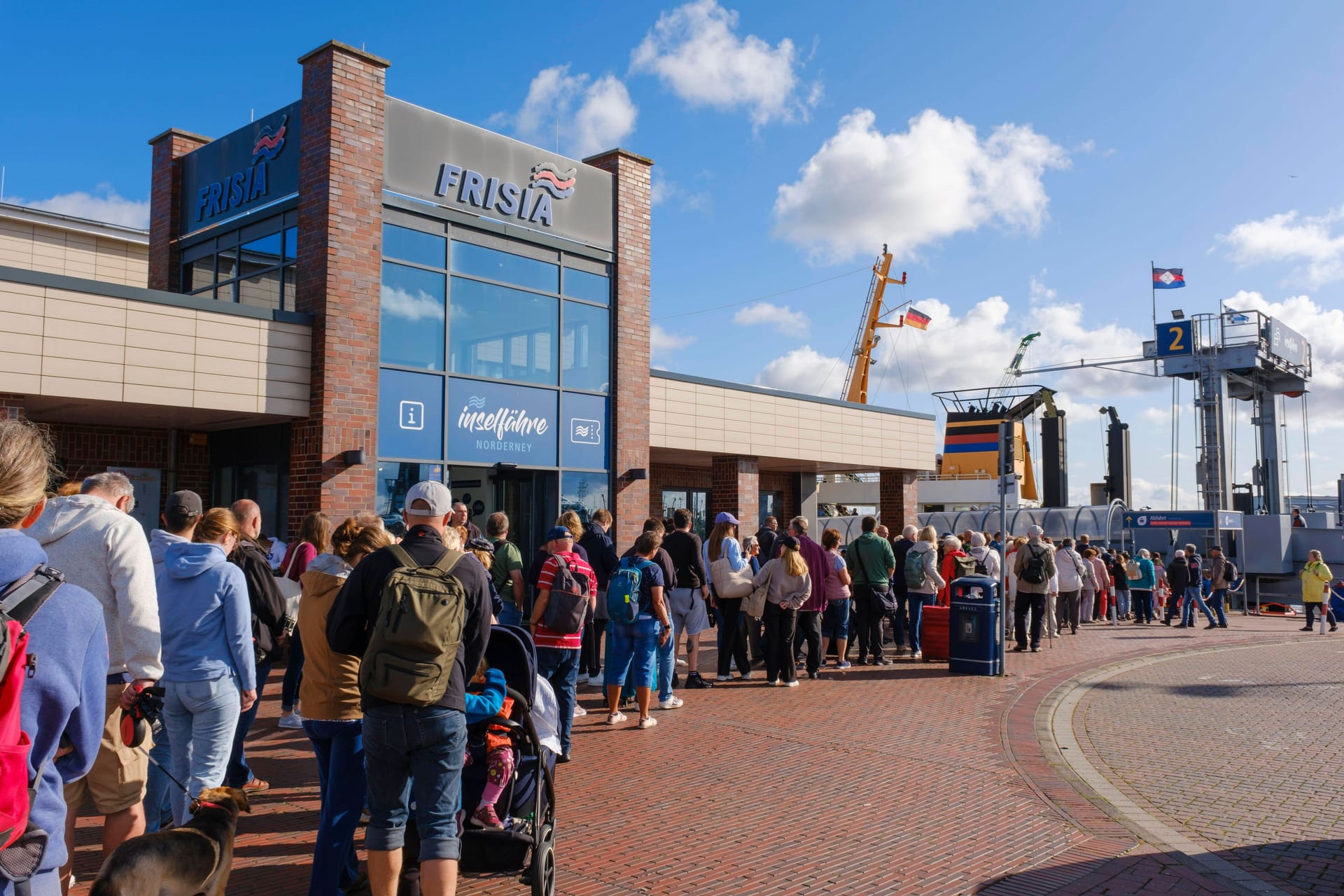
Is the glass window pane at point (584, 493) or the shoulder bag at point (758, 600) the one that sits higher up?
the glass window pane at point (584, 493)

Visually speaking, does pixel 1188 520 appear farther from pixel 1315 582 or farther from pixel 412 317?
pixel 412 317

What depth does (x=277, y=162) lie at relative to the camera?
41.6 feet

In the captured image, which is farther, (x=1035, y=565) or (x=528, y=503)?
(x=528, y=503)

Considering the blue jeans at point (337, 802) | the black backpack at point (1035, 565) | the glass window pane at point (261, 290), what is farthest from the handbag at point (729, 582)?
the glass window pane at point (261, 290)

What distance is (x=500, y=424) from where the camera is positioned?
44.5 feet

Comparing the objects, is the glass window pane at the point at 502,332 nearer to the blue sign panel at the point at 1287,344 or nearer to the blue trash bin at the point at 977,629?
the blue trash bin at the point at 977,629

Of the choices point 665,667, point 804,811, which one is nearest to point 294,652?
point 665,667

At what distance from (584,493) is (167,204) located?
7.33 m

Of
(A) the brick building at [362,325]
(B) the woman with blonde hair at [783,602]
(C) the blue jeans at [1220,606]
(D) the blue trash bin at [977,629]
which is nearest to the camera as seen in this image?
(B) the woman with blonde hair at [783,602]

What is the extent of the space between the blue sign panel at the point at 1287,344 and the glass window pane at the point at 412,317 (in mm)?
36884

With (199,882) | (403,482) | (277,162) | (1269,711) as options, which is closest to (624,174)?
(277,162)

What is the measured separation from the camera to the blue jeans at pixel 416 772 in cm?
380

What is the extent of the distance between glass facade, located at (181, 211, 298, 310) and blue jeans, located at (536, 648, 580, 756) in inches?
293

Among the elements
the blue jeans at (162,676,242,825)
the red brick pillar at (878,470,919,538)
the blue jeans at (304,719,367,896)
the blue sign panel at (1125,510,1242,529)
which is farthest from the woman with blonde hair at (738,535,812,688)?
the blue sign panel at (1125,510,1242,529)
